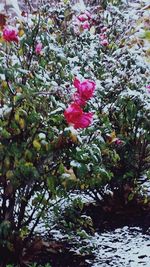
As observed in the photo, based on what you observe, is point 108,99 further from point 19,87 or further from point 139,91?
point 19,87

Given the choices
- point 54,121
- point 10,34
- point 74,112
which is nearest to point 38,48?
point 10,34

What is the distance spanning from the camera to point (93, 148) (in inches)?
82.4

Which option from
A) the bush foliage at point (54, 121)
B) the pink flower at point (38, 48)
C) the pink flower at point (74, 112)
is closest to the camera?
the pink flower at point (74, 112)

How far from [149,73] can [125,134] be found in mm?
411

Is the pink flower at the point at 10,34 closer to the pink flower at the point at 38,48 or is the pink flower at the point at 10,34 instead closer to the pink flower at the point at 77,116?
the pink flower at the point at 38,48

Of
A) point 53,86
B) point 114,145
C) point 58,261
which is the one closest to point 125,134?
point 114,145

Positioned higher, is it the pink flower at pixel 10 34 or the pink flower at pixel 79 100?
the pink flower at pixel 10 34

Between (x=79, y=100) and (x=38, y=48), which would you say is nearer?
(x=79, y=100)

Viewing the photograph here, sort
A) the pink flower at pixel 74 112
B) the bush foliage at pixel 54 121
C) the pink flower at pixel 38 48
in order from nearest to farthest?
the pink flower at pixel 74 112
the bush foliage at pixel 54 121
the pink flower at pixel 38 48

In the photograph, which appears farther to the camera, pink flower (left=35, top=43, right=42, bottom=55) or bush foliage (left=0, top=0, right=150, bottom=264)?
pink flower (left=35, top=43, right=42, bottom=55)

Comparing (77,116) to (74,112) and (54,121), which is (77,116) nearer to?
(74,112)

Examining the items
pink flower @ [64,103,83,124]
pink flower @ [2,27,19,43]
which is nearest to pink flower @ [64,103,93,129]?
pink flower @ [64,103,83,124]

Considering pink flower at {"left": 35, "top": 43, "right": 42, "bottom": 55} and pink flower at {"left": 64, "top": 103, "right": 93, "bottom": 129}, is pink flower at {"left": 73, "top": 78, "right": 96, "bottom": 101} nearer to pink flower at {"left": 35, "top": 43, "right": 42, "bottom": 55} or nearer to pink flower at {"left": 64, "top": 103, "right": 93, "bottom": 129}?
pink flower at {"left": 64, "top": 103, "right": 93, "bottom": 129}

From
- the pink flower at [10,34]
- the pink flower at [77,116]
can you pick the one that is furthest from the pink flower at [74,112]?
the pink flower at [10,34]
